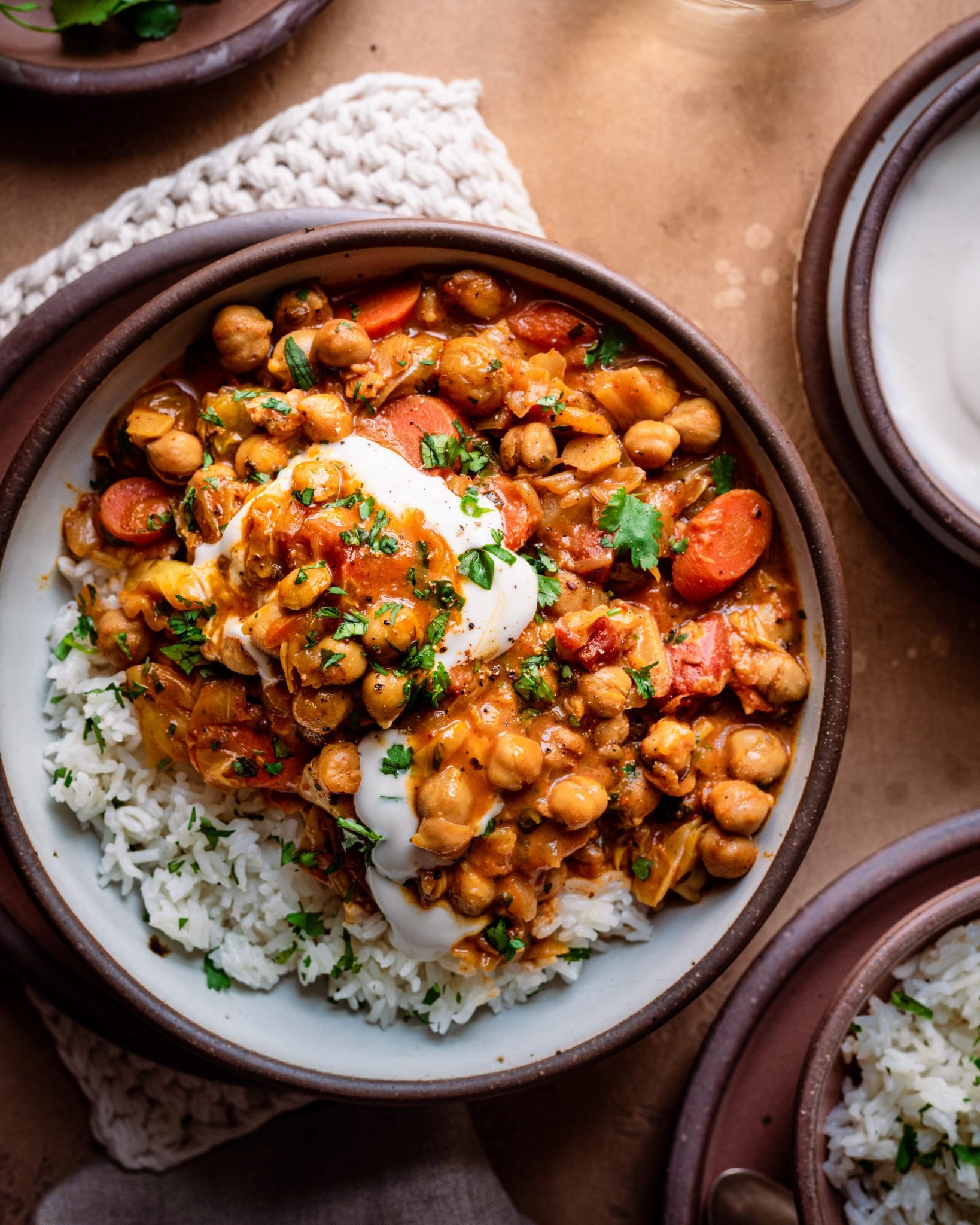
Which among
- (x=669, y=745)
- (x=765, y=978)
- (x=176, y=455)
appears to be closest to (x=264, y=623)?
(x=176, y=455)

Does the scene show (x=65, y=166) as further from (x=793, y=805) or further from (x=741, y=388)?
(x=793, y=805)

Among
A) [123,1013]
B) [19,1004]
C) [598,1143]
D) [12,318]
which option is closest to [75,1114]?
[19,1004]

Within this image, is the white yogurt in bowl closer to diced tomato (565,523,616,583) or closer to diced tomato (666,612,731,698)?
diced tomato (666,612,731,698)

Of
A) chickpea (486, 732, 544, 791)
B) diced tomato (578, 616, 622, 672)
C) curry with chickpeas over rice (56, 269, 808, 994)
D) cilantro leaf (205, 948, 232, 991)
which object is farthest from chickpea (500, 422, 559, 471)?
cilantro leaf (205, 948, 232, 991)

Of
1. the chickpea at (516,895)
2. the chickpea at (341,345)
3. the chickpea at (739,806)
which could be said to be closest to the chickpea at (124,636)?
the chickpea at (341,345)

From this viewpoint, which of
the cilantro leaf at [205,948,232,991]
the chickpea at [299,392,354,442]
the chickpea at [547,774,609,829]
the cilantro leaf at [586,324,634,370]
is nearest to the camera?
the chickpea at [547,774,609,829]

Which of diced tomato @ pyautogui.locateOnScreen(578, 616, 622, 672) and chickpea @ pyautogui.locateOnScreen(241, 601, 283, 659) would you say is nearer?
chickpea @ pyautogui.locateOnScreen(241, 601, 283, 659)

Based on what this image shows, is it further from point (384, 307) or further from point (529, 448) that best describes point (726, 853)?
point (384, 307)
